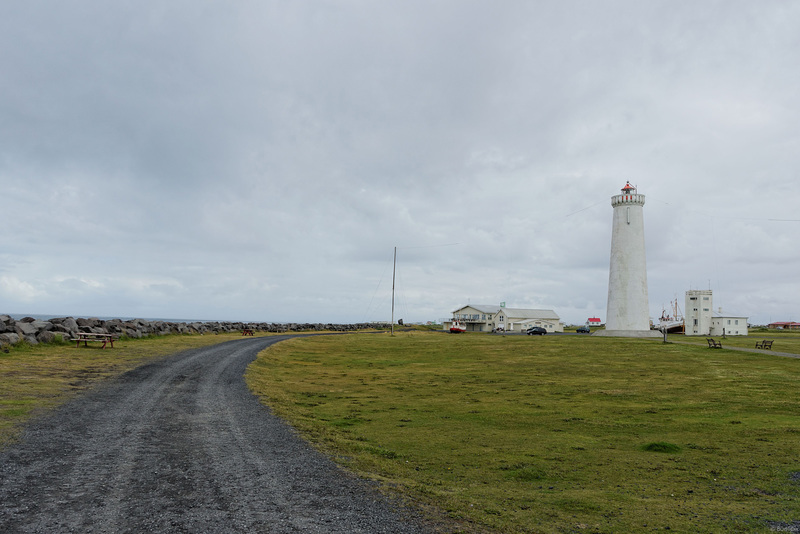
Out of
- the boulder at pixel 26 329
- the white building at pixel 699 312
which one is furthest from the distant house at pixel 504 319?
the boulder at pixel 26 329

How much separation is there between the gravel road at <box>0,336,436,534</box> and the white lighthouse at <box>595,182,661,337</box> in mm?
60329

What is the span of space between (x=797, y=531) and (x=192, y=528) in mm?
8499

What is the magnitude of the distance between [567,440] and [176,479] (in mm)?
9321

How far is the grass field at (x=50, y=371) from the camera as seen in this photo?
42.3 feet

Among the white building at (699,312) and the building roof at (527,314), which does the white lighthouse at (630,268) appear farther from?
the building roof at (527,314)

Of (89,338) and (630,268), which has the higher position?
(630,268)

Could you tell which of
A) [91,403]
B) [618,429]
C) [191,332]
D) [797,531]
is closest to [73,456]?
[91,403]

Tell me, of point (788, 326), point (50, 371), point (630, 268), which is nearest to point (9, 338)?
point (50, 371)

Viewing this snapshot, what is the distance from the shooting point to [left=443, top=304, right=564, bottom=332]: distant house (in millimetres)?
109500

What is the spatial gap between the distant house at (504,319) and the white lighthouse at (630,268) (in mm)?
41598

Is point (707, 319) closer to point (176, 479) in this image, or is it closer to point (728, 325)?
point (728, 325)

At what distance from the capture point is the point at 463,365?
3219cm

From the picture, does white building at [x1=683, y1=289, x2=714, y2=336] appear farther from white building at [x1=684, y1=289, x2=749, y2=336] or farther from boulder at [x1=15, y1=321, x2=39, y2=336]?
boulder at [x1=15, y1=321, x2=39, y2=336]

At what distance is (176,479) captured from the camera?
26.4 ft
